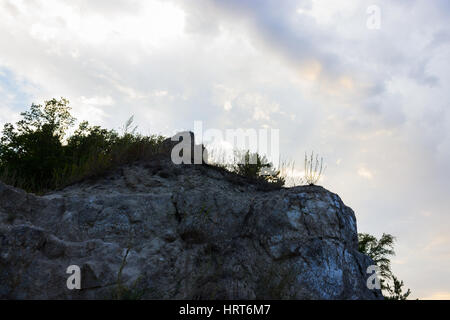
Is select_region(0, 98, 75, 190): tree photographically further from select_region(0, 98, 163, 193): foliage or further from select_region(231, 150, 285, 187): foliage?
select_region(231, 150, 285, 187): foliage

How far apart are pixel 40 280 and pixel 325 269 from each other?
396 centimetres

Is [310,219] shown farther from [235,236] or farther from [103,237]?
[103,237]

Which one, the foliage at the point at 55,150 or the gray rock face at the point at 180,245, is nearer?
the gray rock face at the point at 180,245

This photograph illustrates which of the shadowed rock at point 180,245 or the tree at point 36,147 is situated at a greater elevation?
the tree at point 36,147

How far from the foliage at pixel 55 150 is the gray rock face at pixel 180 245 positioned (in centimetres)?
186

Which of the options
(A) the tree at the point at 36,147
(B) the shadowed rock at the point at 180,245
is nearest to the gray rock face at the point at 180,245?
(B) the shadowed rock at the point at 180,245

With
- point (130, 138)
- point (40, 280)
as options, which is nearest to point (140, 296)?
point (40, 280)

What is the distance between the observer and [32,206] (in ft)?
19.0

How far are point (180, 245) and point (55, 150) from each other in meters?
11.4

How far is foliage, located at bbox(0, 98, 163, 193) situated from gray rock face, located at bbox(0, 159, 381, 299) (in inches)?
73.4

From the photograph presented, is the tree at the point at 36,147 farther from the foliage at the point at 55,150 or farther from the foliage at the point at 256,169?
the foliage at the point at 256,169

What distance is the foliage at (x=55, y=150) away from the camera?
8820 mm

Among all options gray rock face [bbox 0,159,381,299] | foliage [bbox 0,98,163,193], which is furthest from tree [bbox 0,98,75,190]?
gray rock face [bbox 0,159,381,299]

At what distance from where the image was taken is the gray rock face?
14.3 feet
